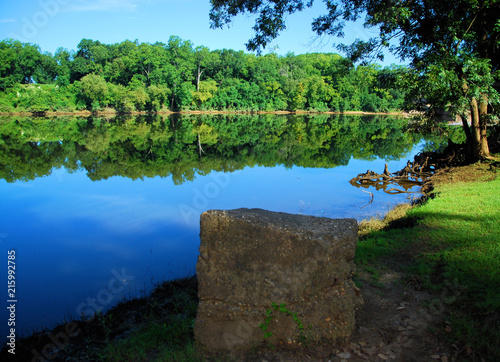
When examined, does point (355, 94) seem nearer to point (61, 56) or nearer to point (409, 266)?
point (61, 56)

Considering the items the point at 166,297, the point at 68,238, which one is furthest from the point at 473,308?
the point at 68,238

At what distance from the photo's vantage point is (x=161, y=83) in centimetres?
7869

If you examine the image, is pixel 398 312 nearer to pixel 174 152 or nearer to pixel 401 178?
pixel 401 178

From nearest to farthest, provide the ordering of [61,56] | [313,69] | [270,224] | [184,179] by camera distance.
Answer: [270,224], [184,179], [61,56], [313,69]

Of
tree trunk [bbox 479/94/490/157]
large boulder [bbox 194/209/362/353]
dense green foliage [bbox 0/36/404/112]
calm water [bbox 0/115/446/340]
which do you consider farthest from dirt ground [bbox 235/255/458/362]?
dense green foliage [bbox 0/36/404/112]

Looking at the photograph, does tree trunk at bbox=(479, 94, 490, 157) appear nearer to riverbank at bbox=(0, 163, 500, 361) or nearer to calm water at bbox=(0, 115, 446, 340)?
calm water at bbox=(0, 115, 446, 340)

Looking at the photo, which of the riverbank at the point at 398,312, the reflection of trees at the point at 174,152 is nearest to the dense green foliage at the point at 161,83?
the reflection of trees at the point at 174,152

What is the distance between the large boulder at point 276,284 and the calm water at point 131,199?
11.8ft

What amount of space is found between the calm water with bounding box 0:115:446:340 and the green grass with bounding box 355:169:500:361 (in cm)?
315

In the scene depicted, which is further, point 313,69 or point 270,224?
point 313,69

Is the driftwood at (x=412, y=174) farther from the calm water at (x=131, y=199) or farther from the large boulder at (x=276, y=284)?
the large boulder at (x=276, y=284)

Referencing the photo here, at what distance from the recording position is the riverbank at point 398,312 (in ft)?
13.6

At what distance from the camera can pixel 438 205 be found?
9789mm

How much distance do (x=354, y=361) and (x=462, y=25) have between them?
12734 millimetres
